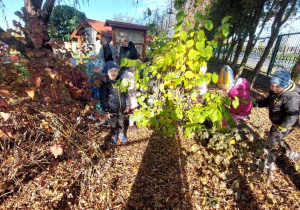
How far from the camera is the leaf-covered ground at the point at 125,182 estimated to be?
1750 mm

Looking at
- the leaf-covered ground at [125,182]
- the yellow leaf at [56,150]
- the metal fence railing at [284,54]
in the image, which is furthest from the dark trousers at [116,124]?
the metal fence railing at [284,54]

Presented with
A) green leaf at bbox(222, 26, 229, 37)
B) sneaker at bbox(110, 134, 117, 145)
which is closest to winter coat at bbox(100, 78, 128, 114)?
sneaker at bbox(110, 134, 117, 145)

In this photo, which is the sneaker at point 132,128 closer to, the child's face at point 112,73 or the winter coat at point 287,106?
the child's face at point 112,73

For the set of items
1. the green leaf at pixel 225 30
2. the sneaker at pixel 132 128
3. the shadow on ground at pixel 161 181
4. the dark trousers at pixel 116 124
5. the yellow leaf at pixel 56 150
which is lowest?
the sneaker at pixel 132 128

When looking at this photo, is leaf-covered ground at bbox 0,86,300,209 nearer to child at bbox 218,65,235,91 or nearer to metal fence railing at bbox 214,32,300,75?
child at bbox 218,65,235,91

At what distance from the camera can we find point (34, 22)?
1416mm

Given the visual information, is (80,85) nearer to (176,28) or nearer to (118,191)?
(176,28)

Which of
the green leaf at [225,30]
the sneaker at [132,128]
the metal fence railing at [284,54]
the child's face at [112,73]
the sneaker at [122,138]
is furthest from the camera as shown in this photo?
the metal fence railing at [284,54]

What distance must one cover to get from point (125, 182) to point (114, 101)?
1354mm

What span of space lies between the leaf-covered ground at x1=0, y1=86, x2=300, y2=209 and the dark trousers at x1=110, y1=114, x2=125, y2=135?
0.56 m

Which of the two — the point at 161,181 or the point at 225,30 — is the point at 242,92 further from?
the point at 161,181

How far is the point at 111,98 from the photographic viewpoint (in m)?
2.66

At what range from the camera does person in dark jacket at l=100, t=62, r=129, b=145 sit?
8.34ft

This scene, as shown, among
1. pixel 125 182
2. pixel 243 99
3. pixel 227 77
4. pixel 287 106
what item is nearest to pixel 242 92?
pixel 227 77
